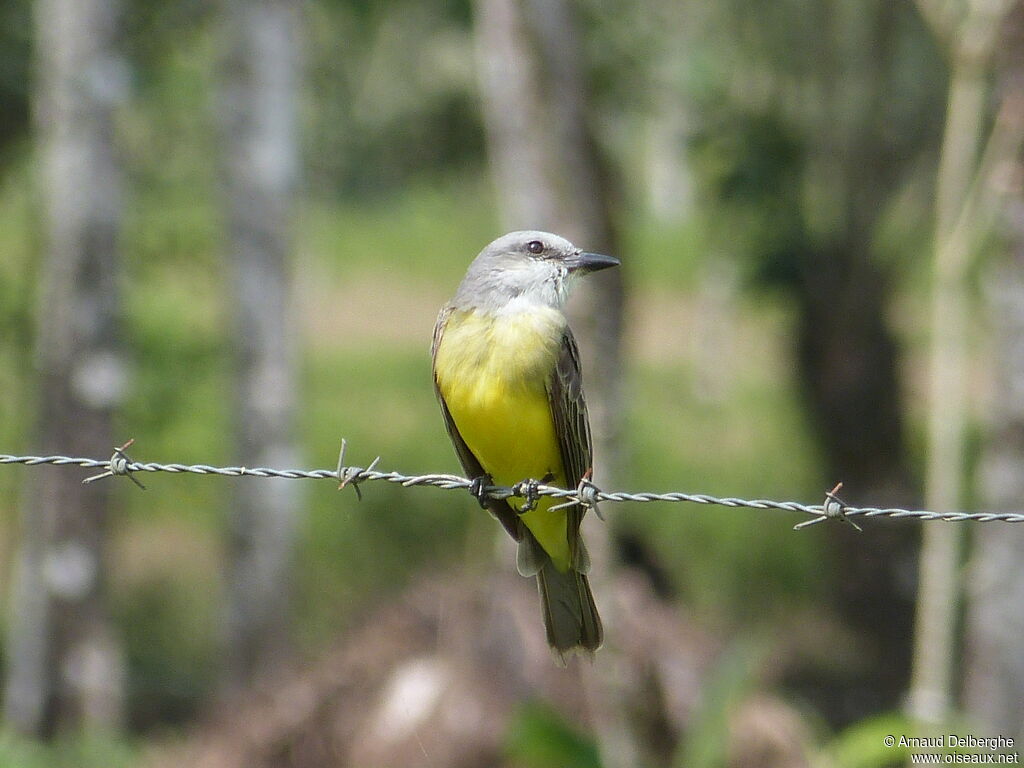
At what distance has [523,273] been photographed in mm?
4137

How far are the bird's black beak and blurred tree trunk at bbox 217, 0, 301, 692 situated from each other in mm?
5260

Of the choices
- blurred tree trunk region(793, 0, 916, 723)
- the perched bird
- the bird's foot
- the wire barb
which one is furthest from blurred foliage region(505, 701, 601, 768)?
blurred tree trunk region(793, 0, 916, 723)

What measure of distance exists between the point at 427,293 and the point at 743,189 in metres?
6.00

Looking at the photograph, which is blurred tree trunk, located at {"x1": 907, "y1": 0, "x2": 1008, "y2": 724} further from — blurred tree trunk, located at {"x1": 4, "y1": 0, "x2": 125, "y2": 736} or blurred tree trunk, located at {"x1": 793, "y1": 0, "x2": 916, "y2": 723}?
blurred tree trunk, located at {"x1": 793, "y1": 0, "x2": 916, "y2": 723}

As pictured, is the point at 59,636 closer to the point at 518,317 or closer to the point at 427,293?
the point at 518,317

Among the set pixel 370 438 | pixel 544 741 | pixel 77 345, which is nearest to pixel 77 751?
pixel 77 345

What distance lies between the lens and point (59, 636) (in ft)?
28.6

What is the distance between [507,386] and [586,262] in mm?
451

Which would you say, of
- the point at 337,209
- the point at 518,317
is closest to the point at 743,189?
the point at 337,209

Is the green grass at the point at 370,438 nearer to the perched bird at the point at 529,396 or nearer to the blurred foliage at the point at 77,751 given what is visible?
the blurred foliage at the point at 77,751

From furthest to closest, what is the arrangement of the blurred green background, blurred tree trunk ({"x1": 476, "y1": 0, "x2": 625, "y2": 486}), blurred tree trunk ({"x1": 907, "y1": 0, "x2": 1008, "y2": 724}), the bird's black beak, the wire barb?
the blurred green background → blurred tree trunk ({"x1": 476, "y1": 0, "x2": 625, "y2": 486}) → blurred tree trunk ({"x1": 907, "y1": 0, "x2": 1008, "y2": 724}) → the bird's black beak → the wire barb

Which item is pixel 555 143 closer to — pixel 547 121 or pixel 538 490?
pixel 547 121

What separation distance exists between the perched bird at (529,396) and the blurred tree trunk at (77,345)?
4525 mm

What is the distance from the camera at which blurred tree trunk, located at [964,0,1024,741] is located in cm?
639
